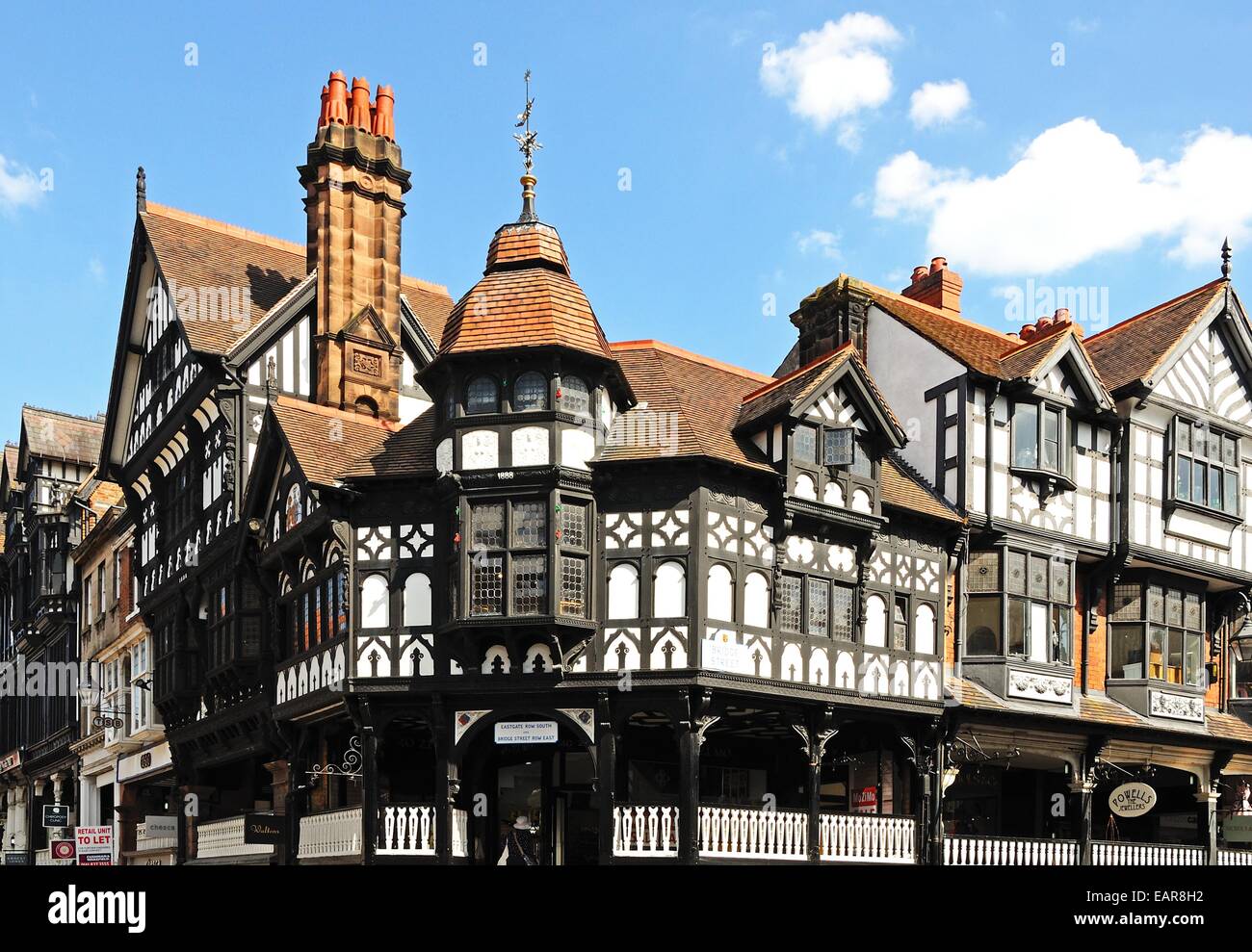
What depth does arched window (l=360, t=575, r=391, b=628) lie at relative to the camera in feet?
77.8

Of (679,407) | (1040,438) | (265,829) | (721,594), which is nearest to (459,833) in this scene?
(265,829)

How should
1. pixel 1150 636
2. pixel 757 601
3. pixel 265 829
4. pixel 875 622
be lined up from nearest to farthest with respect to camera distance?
pixel 757 601 < pixel 875 622 < pixel 265 829 < pixel 1150 636

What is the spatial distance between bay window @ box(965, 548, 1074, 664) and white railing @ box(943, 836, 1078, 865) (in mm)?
3039

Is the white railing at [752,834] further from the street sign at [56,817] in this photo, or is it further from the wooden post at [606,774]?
the street sign at [56,817]

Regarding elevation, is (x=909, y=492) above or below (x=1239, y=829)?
above

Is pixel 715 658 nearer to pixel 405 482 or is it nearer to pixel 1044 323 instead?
pixel 405 482

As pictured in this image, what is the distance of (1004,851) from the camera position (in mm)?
26359

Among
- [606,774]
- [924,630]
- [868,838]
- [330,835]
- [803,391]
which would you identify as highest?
[803,391]

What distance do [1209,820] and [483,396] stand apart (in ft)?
52.4

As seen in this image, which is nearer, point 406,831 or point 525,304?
point 406,831

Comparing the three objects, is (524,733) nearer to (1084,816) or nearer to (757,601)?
(757,601)

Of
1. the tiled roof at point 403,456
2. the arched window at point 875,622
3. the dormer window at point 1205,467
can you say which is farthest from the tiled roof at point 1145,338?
the tiled roof at point 403,456

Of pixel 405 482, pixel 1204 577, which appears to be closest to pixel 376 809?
pixel 405 482
